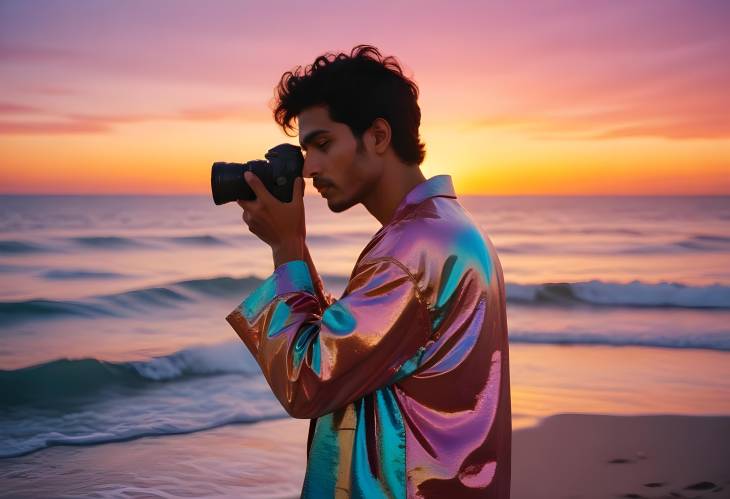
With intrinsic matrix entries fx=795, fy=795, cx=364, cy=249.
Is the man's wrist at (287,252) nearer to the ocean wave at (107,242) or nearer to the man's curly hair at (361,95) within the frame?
the man's curly hair at (361,95)

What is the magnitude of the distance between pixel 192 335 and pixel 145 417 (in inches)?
147

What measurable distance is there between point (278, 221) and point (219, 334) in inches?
336

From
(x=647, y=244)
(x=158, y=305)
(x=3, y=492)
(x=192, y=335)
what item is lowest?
(x=3, y=492)

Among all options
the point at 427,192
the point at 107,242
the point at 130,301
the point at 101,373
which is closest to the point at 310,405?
the point at 427,192

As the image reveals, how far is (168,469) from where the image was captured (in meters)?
4.80

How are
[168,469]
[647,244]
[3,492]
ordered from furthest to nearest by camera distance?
[647,244] → [168,469] → [3,492]

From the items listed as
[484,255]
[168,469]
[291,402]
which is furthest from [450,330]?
[168,469]

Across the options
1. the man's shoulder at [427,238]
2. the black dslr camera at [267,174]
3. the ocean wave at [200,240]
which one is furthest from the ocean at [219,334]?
the man's shoulder at [427,238]

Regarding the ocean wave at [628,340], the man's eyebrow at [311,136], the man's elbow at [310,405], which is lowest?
the man's elbow at [310,405]

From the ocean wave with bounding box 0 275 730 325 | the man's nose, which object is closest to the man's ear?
the man's nose

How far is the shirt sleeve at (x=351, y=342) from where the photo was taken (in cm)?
130

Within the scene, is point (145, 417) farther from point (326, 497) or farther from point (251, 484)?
point (326, 497)

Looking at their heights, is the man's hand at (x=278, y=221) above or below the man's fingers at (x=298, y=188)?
below

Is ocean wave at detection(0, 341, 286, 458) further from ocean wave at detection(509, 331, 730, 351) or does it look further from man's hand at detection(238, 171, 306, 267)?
man's hand at detection(238, 171, 306, 267)
